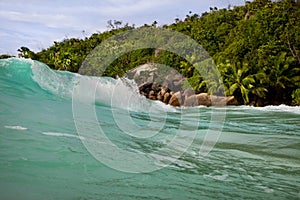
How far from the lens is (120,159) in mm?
3709

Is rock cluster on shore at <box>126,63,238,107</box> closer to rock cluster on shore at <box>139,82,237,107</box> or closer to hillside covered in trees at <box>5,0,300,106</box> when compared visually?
rock cluster on shore at <box>139,82,237,107</box>

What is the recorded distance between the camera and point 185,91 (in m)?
24.7

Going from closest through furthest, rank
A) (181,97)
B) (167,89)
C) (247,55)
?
(181,97) → (247,55) → (167,89)

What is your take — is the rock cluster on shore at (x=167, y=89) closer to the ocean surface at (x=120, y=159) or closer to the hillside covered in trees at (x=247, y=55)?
the hillside covered in trees at (x=247, y=55)

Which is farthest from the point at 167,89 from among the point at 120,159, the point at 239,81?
the point at 120,159

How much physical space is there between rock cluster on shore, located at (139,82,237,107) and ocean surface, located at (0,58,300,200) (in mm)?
15163

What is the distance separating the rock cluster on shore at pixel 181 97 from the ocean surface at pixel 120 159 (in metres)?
15.2

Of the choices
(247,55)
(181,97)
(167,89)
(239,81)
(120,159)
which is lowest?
(120,159)

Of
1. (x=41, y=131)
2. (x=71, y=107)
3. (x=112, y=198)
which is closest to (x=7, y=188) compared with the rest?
(x=112, y=198)

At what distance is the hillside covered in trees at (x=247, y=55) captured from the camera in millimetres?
21609

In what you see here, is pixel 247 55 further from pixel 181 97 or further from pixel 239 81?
pixel 181 97

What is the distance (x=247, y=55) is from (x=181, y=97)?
21.5 ft

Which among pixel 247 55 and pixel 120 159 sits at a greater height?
pixel 247 55

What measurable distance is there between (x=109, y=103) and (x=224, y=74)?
15.9 m
